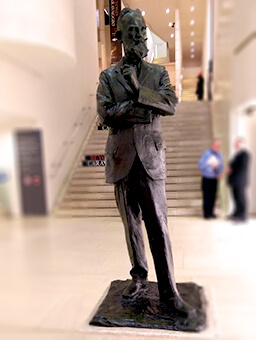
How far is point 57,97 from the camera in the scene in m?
1.04

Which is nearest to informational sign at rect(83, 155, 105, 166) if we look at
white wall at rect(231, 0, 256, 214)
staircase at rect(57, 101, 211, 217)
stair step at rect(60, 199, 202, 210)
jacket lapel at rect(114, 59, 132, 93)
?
staircase at rect(57, 101, 211, 217)

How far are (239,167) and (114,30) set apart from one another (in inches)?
25.0

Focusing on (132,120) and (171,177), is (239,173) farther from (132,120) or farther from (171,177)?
(132,120)

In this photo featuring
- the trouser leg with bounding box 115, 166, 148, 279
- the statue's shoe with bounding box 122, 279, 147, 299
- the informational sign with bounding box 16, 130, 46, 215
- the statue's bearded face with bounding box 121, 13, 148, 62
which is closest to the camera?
the statue's bearded face with bounding box 121, 13, 148, 62

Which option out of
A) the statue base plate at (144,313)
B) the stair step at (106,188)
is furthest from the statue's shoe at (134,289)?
the stair step at (106,188)

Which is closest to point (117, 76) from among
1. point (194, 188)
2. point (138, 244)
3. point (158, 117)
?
point (158, 117)

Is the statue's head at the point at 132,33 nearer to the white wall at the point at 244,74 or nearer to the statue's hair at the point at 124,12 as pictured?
the statue's hair at the point at 124,12

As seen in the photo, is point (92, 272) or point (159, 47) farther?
point (92, 272)

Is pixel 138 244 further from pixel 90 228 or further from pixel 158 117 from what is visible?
pixel 158 117

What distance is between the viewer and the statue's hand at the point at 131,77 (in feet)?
2.75

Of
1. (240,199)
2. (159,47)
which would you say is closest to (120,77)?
(159,47)

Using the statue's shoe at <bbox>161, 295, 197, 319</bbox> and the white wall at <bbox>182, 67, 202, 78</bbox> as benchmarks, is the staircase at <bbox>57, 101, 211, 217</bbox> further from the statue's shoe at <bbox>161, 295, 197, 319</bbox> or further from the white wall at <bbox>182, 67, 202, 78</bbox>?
the statue's shoe at <bbox>161, 295, 197, 319</bbox>

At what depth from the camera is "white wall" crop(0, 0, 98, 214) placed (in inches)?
35.8

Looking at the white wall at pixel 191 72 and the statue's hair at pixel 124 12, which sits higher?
the statue's hair at pixel 124 12
